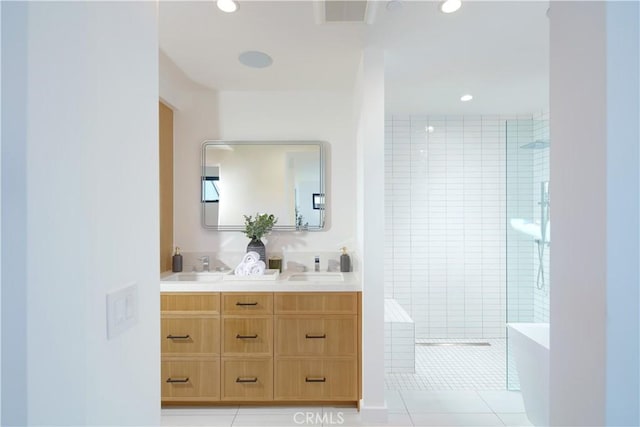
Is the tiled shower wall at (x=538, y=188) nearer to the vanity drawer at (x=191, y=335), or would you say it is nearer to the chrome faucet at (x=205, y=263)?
the vanity drawer at (x=191, y=335)

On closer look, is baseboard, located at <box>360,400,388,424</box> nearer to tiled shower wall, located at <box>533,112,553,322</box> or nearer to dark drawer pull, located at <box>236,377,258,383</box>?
dark drawer pull, located at <box>236,377,258,383</box>

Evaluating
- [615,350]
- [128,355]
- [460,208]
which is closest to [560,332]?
[615,350]

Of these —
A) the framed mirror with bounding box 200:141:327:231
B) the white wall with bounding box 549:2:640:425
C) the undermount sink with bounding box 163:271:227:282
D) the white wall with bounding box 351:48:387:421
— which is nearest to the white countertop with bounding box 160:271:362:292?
the white wall with bounding box 351:48:387:421

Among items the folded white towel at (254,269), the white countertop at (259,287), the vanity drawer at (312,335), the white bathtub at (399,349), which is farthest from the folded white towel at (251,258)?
the white bathtub at (399,349)

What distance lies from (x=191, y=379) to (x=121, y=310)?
1774 mm

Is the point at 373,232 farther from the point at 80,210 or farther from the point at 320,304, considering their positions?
the point at 80,210

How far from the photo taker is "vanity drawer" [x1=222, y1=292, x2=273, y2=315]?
2.32m

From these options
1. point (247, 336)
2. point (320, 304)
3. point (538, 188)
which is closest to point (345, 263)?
point (320, 304)

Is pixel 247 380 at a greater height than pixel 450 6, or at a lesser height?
lesser

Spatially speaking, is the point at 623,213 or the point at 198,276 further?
the point at 198,276

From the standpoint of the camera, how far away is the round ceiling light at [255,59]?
227 centimetres

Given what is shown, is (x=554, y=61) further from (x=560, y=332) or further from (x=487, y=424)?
(x=487, y=424)

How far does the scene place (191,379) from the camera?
233 centimetres

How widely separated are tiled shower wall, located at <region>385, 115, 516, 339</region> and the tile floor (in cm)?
122
